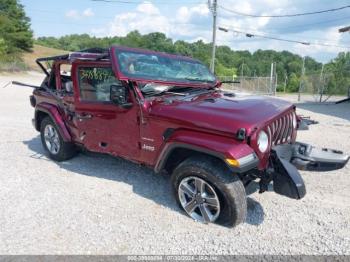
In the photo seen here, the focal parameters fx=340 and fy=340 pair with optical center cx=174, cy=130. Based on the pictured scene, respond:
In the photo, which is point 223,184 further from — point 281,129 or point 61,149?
point 61,149

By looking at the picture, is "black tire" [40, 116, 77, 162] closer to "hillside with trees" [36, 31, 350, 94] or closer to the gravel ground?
the gravel ground

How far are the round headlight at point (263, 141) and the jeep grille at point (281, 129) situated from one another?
87 mm

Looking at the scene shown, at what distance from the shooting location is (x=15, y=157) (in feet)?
20.7

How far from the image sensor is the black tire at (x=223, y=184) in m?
3.49

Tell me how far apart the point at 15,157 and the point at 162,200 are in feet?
11.2

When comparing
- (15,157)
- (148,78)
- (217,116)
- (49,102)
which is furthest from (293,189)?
(15,157)

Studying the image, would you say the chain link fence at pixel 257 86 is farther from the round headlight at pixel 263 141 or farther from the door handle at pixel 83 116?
the round headlight at pixel 263 141

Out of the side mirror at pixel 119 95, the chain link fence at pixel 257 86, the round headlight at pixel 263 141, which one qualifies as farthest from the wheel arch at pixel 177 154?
the chain link fence at pixel 257 86

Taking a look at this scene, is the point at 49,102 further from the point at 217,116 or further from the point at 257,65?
the point at 257,65

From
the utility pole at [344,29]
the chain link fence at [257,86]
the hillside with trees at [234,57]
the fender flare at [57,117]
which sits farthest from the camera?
the hillside with trees at [234,57]

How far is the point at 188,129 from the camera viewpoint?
12.1 feet

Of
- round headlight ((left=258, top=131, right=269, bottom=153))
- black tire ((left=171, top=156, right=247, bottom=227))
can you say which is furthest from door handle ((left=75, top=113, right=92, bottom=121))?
round headlight ((left=258, top=131, right=269, bottom=153))

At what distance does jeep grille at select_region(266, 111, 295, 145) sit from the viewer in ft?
12.3

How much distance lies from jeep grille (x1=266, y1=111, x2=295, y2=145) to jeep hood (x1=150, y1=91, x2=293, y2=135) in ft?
0.28
